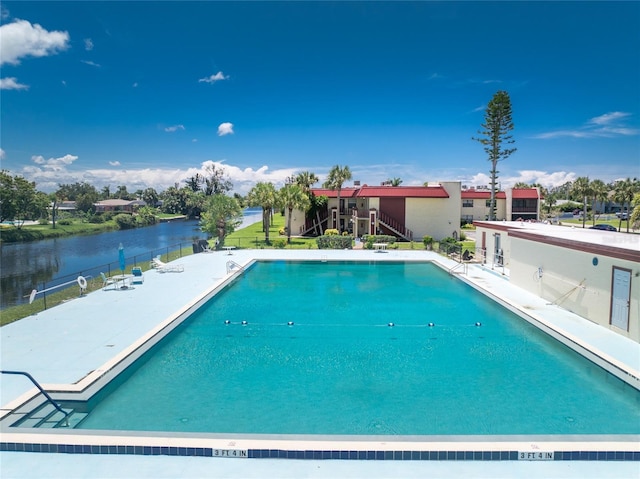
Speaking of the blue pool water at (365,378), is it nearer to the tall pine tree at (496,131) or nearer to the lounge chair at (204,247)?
the lounge chair at (204,247)

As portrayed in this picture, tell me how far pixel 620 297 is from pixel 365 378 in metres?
7.35

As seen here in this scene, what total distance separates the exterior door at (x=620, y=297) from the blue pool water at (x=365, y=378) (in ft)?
5.96

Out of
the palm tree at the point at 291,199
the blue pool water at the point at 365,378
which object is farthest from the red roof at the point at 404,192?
the blue pool water at the point at 365,378

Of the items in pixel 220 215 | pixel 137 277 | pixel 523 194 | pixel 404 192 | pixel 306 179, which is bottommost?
pixel 137 277

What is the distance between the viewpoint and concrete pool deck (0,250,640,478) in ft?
16.7

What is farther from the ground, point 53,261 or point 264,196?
point 264,196

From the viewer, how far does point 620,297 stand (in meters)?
10.4

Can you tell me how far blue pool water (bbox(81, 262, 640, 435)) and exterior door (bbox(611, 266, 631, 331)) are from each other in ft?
5.96

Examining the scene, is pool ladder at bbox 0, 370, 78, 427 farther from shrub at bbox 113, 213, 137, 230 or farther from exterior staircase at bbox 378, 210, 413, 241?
shrub at bbox 113, 213, 137, 230

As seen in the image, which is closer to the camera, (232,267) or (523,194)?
(232,267)

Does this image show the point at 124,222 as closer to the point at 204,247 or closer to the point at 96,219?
the point at 96,219

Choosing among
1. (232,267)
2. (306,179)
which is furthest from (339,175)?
(232,267)

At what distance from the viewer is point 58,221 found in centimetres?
6322

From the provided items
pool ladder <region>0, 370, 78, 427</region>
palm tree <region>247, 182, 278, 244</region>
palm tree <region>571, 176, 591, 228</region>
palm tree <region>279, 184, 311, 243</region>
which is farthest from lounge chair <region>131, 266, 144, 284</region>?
palm tree <region>571, 176, 591, 228</region>
